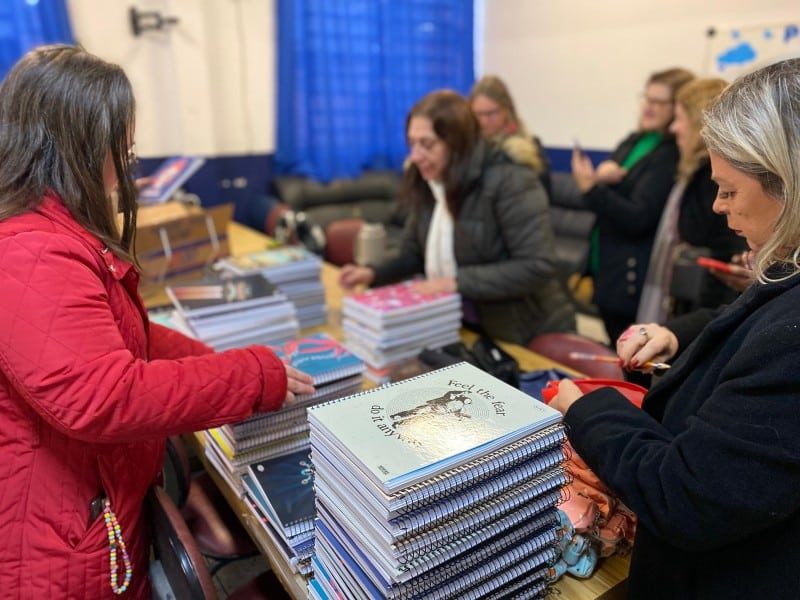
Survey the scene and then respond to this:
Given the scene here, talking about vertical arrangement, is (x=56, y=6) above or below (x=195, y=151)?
above

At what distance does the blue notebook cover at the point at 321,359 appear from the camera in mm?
1221

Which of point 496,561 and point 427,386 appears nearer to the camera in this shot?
point 496,561

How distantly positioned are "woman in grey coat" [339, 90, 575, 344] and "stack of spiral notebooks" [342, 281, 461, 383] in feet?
0.42

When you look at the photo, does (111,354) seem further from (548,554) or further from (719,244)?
(719,244)

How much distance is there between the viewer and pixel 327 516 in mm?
831

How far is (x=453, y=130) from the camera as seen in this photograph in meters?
1.82

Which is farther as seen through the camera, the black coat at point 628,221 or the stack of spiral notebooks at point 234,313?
the black coat at point 628,221

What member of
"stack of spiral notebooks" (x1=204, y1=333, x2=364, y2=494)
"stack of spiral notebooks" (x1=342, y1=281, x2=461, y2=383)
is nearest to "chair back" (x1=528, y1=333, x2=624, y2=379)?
"stack of spiral notebooks" (x1=342, y1=281, x2=461, y2=383)

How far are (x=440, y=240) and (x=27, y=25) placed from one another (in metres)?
3.04

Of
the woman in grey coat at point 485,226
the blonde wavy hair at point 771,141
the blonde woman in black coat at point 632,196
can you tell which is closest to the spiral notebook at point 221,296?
the woman in grey coat at point 485,226

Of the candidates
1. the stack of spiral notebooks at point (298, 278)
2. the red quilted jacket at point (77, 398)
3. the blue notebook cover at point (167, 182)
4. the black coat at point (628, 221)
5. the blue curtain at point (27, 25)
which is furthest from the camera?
the blue curtain at point (27, 25)

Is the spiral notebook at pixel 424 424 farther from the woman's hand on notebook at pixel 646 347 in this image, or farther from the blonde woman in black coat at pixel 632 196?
the blonde woman in black coat at pixel 632 196

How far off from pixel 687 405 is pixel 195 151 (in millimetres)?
3971

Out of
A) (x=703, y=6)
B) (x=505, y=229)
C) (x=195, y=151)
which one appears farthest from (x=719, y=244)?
(x=195, y=151)
